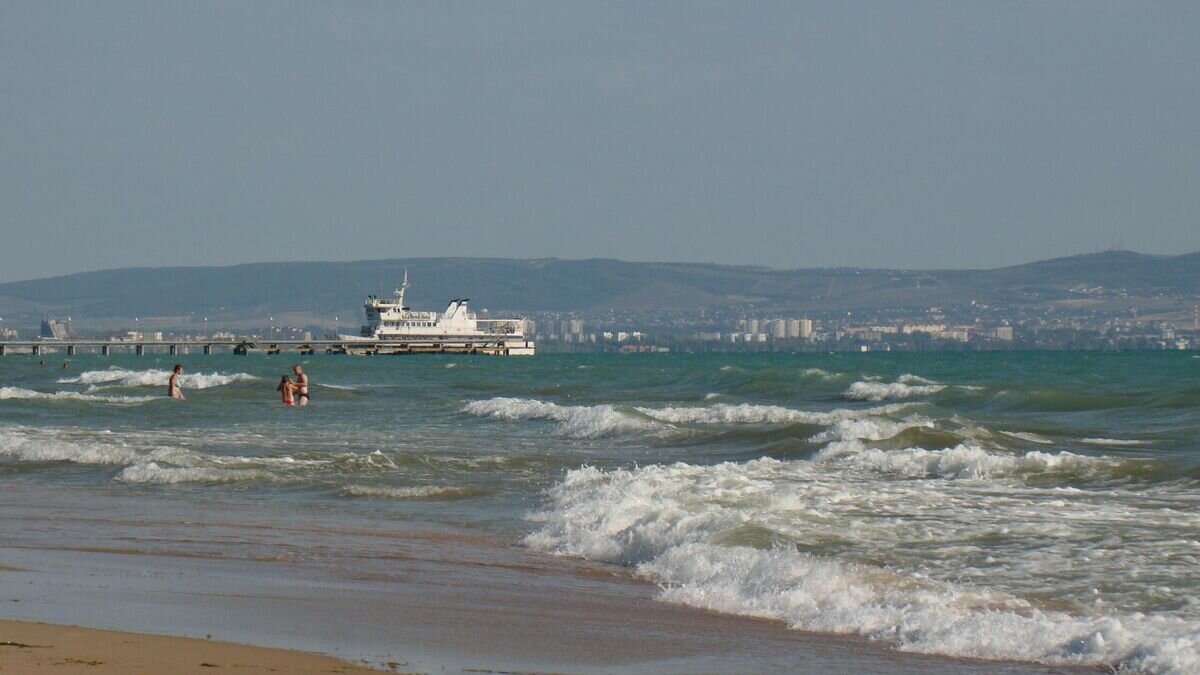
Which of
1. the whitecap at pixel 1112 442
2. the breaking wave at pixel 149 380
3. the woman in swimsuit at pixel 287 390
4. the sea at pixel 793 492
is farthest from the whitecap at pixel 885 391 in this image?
the breaking wave at pixel 149 380

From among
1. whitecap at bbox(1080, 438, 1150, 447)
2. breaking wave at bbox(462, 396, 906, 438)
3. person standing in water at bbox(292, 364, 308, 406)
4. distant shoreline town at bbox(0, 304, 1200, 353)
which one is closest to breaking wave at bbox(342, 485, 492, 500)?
breaking wave at bbox(462, 396, 906, 438)

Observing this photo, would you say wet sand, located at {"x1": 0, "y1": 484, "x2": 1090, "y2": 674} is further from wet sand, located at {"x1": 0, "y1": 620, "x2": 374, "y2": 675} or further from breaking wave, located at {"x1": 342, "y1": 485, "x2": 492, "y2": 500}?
breaking wave, located at {"x1": 342, "y1": 485, "x2": 492, "y2": 500}

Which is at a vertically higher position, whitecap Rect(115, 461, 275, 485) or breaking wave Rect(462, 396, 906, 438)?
whitecap Rect(115, 461, 275, 485)

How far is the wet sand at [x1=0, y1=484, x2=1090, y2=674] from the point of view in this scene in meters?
7.48

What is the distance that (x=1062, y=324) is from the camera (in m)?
188

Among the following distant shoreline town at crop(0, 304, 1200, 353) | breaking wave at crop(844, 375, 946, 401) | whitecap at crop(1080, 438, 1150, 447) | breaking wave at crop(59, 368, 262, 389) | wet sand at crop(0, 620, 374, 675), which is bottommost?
distant shoreline town at crop(0, 304, 1200, 353)

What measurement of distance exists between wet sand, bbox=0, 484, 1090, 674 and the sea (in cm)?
48

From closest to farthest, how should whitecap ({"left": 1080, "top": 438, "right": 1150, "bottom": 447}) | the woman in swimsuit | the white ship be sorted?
whitecap ({"left": 1080, "top": 438, "right": 1150, "bottom": 447}) → the woman in swimsuit → the white ship

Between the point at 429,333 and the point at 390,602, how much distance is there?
107325 mm

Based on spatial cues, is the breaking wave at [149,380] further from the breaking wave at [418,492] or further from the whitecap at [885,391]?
the breaking wave at [418,492]

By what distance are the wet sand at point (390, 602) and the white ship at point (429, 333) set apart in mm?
102240

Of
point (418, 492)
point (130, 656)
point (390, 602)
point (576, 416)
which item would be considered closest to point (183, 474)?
point (418, 492)

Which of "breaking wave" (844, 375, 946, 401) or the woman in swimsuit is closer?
the woman in swimsuit

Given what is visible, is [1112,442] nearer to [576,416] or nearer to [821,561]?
[576,416]
